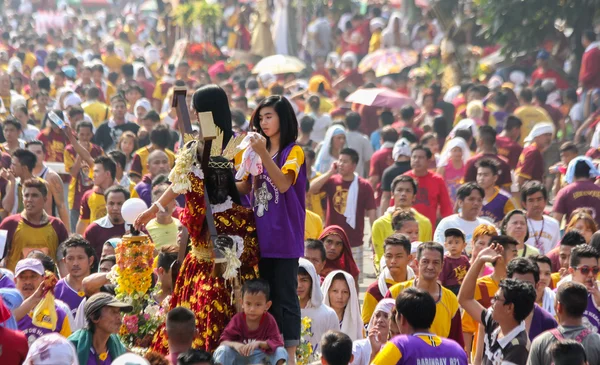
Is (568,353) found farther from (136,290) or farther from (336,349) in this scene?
(136,290)

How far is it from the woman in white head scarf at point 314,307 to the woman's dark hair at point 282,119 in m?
2.06

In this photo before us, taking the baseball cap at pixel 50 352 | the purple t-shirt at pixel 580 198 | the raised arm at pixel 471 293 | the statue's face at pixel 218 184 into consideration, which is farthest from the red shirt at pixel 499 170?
the baseball cap at pixel 50 352

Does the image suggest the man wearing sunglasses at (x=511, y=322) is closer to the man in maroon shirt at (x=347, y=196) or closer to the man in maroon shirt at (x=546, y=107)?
the man in maroon shirt at (x=347, y=196)

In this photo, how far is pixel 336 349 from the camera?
761cm

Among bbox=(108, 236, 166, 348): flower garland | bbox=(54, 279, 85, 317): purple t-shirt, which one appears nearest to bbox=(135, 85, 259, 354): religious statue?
bbox=(108, 236, 166, 348): flower garland

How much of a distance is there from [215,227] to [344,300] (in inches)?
103

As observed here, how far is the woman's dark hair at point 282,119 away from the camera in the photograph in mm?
7984

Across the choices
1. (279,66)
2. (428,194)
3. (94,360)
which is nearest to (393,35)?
(279,66)

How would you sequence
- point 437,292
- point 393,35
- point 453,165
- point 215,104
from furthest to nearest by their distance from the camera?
point 393,35 → point 453,165 → point 437,292 → point 215,104

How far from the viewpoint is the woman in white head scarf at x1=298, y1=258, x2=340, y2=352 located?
384 inches

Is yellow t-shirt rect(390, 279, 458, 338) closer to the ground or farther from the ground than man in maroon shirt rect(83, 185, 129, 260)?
closer to the ground

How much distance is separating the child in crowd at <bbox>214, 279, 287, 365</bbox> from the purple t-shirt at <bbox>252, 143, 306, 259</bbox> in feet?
0.77

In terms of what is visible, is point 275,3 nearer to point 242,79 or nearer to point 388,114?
point 242,79

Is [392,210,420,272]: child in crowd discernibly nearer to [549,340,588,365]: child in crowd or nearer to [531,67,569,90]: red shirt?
[549,340,588,365]: child in crowd
